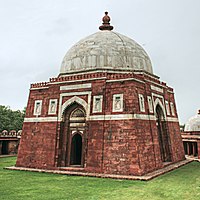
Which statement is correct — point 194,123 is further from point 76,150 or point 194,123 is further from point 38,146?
point 38,146

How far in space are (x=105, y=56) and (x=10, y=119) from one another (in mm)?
26430

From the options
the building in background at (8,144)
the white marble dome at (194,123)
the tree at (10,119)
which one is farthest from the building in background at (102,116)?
the tree at (10,119)

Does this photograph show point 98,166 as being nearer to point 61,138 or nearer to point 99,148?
point 99,148

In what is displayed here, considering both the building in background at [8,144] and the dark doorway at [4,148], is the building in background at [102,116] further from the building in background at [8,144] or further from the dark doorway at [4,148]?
the dark doorway at [4,148]

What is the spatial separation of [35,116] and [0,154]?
10598 mm

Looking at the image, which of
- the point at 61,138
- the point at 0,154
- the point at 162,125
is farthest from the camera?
the point at 0,154

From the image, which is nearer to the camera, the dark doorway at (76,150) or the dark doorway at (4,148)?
the dark doorway at (76,150)

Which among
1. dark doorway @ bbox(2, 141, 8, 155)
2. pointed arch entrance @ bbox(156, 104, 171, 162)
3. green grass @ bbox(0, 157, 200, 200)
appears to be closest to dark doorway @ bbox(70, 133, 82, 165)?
A: green grass @ bbox(0, 157, 200, 200)

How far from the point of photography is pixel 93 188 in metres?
8.92

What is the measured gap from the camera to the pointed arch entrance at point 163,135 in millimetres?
15358

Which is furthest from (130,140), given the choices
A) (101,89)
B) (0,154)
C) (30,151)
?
(0,154)

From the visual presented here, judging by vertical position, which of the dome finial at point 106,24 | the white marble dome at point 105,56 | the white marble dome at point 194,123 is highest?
the dome finial at point 106,24

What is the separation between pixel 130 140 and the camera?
11555 millimetres

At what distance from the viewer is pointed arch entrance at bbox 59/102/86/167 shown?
1340 cm
